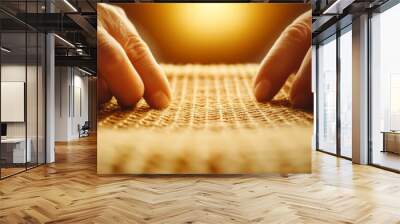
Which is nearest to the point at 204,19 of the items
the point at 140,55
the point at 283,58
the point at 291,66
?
the point at 140,55

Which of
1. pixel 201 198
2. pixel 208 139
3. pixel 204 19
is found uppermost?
pixel 204 19

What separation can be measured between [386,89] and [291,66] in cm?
239

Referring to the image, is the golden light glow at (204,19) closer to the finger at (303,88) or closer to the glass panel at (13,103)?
the finger at (303,88)

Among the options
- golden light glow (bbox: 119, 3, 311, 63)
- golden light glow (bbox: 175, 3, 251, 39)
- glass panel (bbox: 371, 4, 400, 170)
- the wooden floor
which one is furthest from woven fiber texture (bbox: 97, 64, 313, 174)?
glass panel (bbox: 371, 4, 400, 170)

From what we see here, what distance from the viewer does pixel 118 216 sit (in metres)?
3.97

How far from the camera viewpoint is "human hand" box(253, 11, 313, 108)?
6.46 m

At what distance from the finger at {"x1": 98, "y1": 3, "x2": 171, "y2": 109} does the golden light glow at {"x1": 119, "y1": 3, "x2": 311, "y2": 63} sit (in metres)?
0.13

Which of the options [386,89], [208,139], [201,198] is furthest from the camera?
[386,89]

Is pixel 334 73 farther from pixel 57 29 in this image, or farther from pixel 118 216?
pixel 118 216

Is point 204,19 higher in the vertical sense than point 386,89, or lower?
higher

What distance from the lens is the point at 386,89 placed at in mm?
7477

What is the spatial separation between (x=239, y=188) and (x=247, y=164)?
3.30 ft

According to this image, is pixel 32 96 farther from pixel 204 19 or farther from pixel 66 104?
pixel 66 104

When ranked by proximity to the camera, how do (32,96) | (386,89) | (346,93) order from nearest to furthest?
(386,89) < (32,96) < (346,93)
